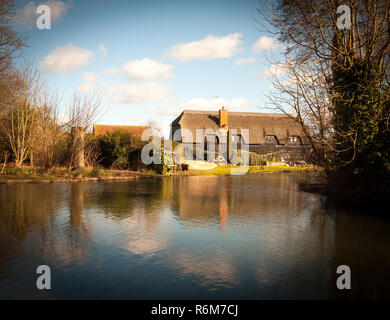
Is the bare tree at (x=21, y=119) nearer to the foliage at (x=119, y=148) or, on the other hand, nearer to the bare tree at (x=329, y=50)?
the foliage at (x=119, y=148)

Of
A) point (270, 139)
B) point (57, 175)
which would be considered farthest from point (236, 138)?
point (57, 175)

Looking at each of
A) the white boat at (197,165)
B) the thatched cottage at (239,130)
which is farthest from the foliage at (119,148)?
the thatched cottage at (239,130)

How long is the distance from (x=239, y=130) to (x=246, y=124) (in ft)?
5.32

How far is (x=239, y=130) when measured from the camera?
44312 mm

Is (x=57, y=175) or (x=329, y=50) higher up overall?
(x=329, y=50)

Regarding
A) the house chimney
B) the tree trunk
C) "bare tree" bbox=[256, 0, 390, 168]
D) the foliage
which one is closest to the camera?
"bare tree" bbox=[256, 0, 390, 168]

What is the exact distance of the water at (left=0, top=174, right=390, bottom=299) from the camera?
436cm

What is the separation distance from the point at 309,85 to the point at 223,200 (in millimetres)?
5260

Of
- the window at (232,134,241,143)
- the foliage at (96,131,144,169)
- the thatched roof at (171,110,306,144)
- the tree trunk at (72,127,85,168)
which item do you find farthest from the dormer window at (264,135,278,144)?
the tree trunk at (72,127,85,168)

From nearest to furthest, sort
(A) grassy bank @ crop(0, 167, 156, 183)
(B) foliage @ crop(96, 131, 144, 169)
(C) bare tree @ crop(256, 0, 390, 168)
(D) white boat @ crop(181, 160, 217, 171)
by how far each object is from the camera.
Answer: (C) bare tree @ crop(256, 0, 390, 168) < (A) grassy bank @ crop(0, 167, 156, 183) < (B) foliage @ crop(96, 131, 144, 169) < (D) white boat @ crop(181, 160, 217, 171)

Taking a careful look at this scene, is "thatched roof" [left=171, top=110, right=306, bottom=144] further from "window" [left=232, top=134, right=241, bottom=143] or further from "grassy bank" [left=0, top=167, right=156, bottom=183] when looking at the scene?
"grassy bank" [left=0, top=167, right=156, bottom=183]

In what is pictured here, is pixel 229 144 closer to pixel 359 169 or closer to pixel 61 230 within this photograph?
pixel 359 169

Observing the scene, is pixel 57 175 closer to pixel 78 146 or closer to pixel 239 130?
pixel 78 146

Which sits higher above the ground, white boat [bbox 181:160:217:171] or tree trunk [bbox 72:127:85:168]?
tree trunk [bbox 72:127:85:168]
